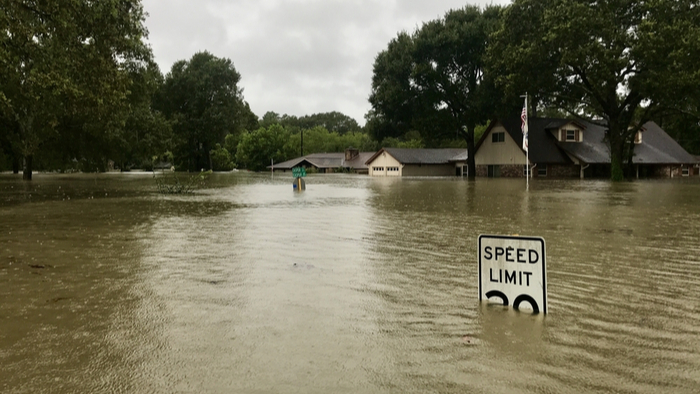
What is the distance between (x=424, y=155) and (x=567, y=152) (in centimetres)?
2796

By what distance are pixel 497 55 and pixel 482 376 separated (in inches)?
2000

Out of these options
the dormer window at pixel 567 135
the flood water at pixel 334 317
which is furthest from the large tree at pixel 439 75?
the flood water at pixel 334 317

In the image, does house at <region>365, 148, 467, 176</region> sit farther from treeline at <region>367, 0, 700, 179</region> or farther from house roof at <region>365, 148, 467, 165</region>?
treeline at <region>367, 0, 700, 179</region>

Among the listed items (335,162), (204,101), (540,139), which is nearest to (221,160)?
(335,162)

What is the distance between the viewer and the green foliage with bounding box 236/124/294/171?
12231 cm

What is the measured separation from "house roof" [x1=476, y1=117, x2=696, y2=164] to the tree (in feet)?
151

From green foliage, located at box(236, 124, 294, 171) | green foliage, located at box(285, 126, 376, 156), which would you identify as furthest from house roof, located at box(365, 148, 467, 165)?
green foliage, located at box(285, 126, 376, 156)

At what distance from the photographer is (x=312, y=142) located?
134 meters

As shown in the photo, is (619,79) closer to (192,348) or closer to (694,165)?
(694,165)

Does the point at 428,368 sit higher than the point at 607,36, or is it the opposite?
the point at 607,36

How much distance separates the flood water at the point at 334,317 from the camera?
4098 mm

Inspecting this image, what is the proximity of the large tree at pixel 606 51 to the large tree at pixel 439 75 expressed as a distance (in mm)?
9828

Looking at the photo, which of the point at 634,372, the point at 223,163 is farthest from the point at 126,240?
the point at 223,163

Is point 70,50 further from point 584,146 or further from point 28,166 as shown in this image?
point 584,146
